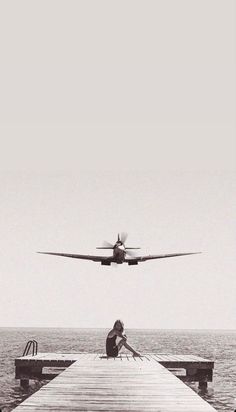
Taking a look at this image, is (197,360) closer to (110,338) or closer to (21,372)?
(110,338)

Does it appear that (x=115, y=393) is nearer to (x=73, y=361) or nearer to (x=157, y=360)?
(x=157, y=360)

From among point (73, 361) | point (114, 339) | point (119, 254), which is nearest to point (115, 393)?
point (114, 339)

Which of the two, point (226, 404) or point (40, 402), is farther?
point (226, 404)

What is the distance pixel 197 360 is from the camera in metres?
29.5

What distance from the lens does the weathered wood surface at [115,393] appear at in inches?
489

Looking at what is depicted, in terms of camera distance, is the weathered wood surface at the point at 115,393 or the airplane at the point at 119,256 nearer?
the weathered wood surface at the point at 115,393

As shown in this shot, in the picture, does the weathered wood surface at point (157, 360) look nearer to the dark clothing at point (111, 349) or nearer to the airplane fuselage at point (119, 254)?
the dark clothing at point (111, 349)

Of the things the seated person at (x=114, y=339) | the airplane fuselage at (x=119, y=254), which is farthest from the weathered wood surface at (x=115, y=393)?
the airplane fuselage at (x=119, y=254)


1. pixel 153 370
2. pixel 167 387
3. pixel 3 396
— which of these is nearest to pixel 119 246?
pixel 3 396

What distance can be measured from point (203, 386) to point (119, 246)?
1382 cm

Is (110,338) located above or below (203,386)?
above

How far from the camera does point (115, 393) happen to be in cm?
1448

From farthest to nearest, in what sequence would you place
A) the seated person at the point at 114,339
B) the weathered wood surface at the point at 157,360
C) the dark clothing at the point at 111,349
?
the weathered wood surface at the point at 157,360 → the dark clothing at the point at 111,349 → the seated person at the point at 114,339

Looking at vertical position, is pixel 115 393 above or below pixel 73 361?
below
